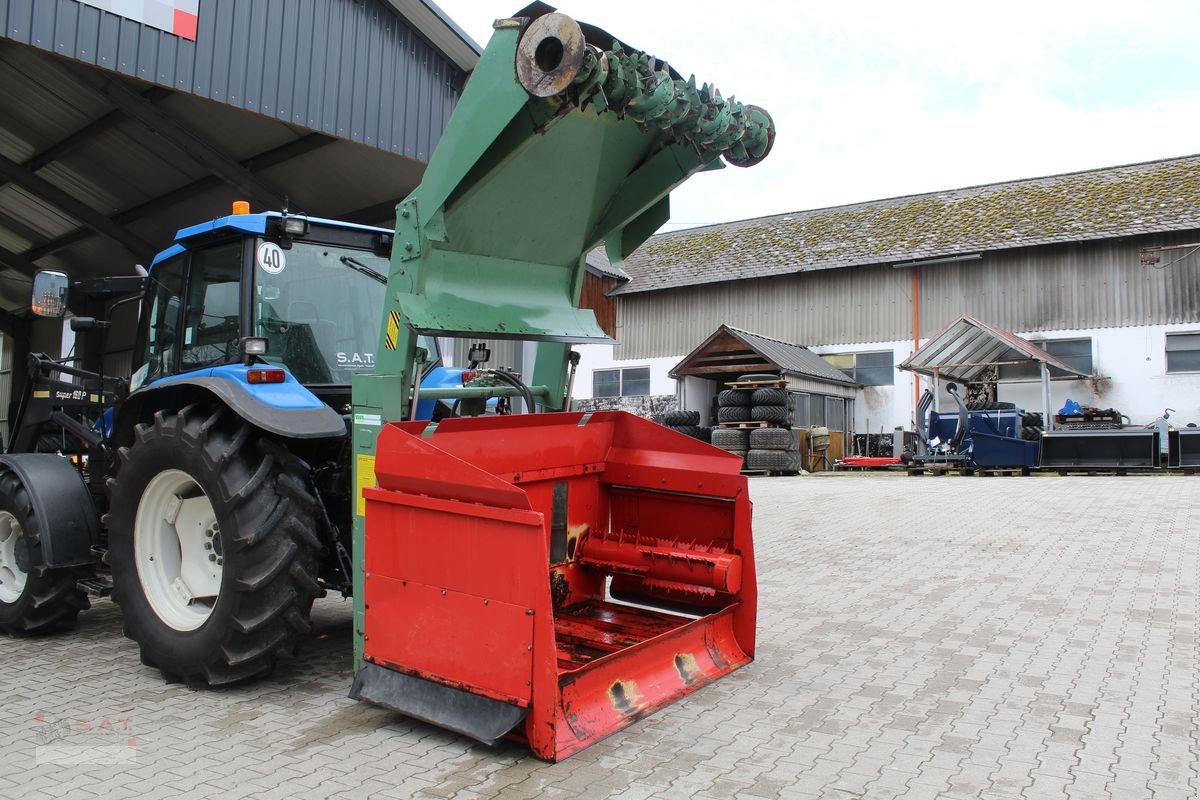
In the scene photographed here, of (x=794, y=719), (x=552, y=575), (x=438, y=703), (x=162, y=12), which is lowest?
(x=794, y=719)

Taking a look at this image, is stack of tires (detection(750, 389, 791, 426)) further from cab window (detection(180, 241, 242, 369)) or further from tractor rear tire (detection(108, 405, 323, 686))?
tractor rear tire (detection(108, 405, 323, 686))

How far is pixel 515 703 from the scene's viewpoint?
10.7 feet

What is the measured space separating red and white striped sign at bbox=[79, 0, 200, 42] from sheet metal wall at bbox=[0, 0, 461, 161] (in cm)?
6

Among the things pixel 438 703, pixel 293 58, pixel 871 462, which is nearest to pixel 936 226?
pixel 871 462

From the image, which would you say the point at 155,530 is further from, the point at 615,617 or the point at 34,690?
the point at 615,617

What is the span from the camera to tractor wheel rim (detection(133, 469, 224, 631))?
14.5 ft

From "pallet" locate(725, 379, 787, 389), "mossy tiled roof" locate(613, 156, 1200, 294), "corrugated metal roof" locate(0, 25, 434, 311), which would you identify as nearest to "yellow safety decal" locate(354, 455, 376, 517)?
"corrugated metal roof" locate(0, 25, 434, 311)

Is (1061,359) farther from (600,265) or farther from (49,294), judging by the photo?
(49,294)

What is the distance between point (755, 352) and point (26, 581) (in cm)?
1831

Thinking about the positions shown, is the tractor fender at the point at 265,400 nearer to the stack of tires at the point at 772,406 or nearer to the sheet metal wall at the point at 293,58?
the sheet metal wall at the point at 293,58

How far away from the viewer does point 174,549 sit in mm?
4551

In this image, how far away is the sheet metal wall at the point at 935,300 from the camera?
21844 millimetres

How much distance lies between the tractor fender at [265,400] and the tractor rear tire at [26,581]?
1181 mm

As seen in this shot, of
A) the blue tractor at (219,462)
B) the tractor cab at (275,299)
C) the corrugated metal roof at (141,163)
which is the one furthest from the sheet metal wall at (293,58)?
the tractor cab at (275,299)
